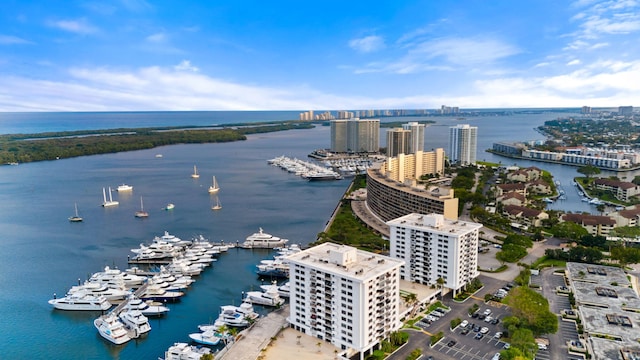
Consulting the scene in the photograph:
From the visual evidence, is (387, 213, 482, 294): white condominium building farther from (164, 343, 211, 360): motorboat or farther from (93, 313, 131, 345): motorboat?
(93, 313, 131, 345): motorboat

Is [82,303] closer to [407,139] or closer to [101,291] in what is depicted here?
[101,291]

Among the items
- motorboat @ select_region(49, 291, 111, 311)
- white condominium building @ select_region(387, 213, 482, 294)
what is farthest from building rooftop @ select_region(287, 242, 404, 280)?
motorboat @ select_region(49, 291, 111, 311)

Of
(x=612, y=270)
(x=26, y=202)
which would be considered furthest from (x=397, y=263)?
(x=26, y=202)

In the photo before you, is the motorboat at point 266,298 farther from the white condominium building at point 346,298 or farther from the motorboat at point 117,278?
the motorboat at point 117,278

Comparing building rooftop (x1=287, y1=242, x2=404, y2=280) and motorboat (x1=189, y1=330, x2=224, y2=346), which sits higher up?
building rooftop (x1=287, y1=242, x2=404, y2=280)

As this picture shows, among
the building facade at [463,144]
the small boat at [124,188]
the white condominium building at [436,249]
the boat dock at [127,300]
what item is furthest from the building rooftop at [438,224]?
the building facade at [463,144]

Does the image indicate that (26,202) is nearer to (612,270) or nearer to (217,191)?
(217,191)
